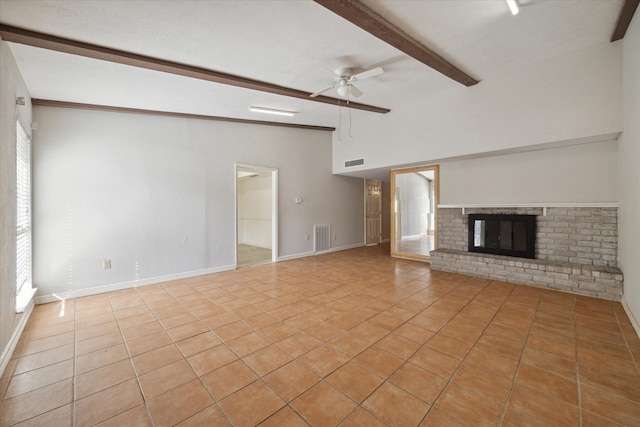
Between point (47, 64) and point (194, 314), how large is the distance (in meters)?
3.15

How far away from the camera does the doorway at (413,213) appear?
6.61 meters

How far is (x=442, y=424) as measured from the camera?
4.72 feet

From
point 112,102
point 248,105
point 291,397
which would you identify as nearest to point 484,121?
point 248,105

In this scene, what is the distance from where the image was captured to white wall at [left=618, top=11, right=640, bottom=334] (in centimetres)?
252

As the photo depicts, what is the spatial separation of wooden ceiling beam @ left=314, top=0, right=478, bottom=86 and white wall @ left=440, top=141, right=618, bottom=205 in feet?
6.50

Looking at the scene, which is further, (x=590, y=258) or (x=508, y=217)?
(x=508, y=217)

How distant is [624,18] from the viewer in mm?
2645

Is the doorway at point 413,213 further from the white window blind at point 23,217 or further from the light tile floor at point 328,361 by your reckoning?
the white window blind at point 23,217

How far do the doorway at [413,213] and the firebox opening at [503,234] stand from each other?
1661mm

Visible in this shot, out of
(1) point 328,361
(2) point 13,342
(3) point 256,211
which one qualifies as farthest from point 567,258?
(3) point 256,211

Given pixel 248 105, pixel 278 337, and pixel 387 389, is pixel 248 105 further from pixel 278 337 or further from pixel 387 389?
pixel 387 389

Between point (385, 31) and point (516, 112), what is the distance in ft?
8.61

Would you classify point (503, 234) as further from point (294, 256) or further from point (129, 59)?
point (129, 59)

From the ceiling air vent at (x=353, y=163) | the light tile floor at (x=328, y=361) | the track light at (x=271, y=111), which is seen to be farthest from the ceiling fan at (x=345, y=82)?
the light tile floor at (x=328, y=361)
